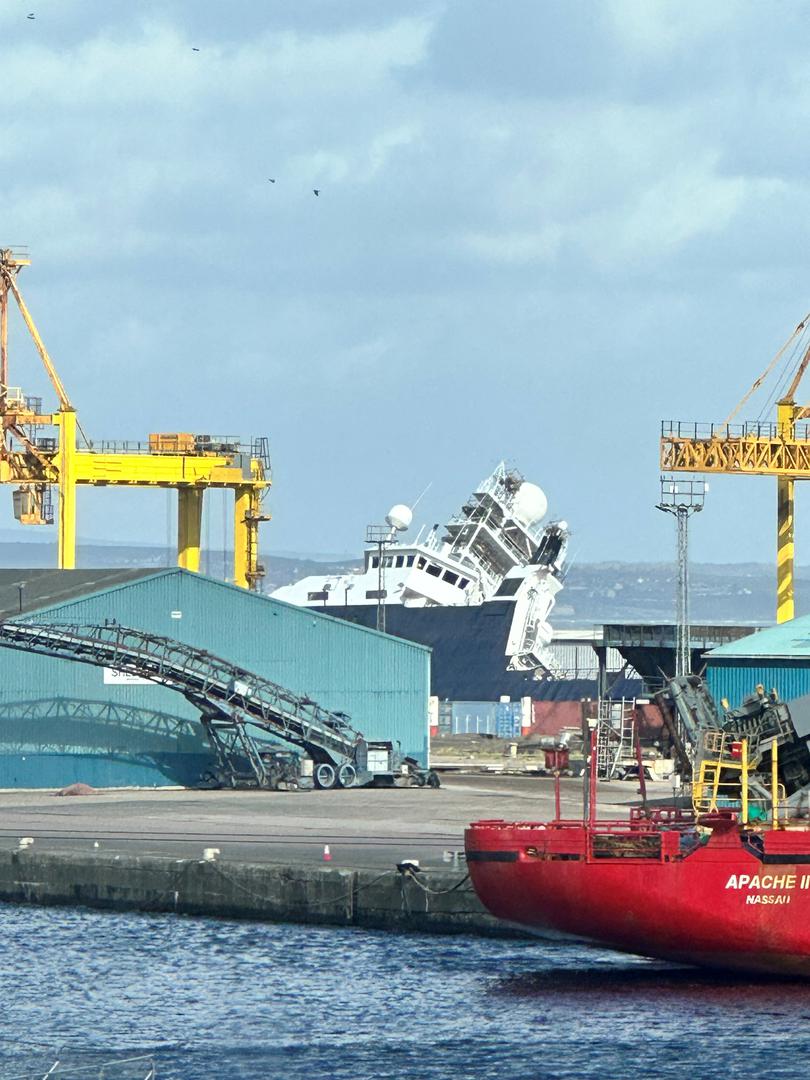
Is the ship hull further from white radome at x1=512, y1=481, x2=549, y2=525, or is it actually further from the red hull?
the red hull

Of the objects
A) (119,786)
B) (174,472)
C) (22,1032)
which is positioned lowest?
(22,1032)

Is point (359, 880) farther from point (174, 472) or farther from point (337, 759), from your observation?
point (174, 472)

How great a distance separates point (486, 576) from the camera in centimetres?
12044

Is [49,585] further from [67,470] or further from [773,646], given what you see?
[773,646]

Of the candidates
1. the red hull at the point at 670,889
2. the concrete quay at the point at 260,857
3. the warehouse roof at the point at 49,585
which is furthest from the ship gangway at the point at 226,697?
the red hull at the point at 670,889

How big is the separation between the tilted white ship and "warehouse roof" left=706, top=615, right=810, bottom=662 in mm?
50995

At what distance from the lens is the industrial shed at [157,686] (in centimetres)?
6625

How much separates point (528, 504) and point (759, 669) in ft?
197

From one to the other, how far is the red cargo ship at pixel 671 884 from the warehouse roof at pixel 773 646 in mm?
23518

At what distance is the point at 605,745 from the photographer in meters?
63.8

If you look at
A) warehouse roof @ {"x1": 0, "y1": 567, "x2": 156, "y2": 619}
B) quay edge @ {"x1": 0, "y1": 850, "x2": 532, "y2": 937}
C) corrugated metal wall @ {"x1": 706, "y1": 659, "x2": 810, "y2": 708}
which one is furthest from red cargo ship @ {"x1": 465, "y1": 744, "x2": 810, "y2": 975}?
warehouse roof @ {"x1": 0, "y1": 567, "x2": 156, "y2": 619}

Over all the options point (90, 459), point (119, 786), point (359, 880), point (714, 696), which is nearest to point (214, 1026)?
point (359, 880)

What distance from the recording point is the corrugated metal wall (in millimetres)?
59594

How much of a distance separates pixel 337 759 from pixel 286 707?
2319 millimetres
